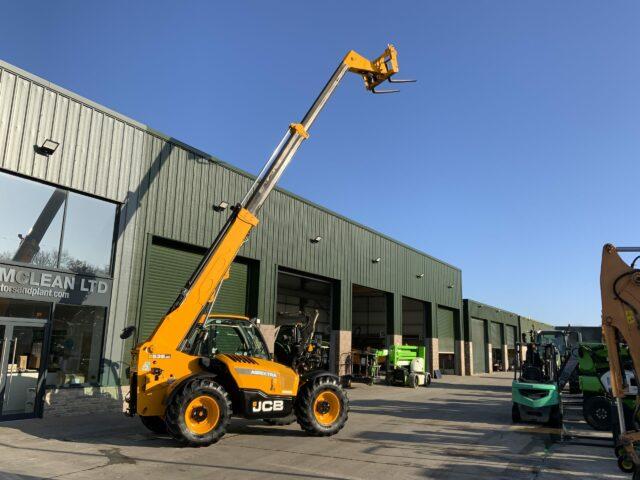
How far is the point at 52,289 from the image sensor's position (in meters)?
12.2

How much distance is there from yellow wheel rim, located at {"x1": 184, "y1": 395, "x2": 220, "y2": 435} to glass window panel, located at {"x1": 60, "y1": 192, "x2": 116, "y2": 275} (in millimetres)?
5820

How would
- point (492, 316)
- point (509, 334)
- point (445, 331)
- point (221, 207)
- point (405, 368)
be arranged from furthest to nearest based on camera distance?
point (509, 334)
point (492, 316)
point (445, 331)
point (405, 368)
point (221, 207)

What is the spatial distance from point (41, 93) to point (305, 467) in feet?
34.7

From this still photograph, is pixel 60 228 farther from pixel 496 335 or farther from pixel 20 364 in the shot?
pixel 496 335

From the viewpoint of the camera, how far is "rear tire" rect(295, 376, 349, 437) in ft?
33.9

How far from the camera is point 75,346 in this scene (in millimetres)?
12734

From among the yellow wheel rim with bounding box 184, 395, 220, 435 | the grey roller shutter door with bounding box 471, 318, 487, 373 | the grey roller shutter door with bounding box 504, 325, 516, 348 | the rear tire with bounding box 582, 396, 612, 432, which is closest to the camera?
the yellow wheel rim with bounding box 184, 395, 220, 435

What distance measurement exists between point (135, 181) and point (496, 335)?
4295 cm

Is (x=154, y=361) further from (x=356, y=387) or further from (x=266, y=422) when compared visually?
(x=356, y=387)

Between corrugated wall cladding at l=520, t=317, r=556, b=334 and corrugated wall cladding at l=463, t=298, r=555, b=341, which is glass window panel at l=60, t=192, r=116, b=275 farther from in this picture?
corrugated wall cladding at l=520, t=317, r=556, b=334

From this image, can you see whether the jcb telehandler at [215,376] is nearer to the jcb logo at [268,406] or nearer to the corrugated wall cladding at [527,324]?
the jcb logo at [268,406]

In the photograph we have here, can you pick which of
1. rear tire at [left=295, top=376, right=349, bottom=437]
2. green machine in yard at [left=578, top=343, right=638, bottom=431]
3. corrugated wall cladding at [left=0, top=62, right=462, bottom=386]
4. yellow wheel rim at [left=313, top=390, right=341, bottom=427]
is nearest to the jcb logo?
rear tire at [left=295, top=376, right=349, bottom=437]

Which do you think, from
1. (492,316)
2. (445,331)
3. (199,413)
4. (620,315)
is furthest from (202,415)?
(492,316)

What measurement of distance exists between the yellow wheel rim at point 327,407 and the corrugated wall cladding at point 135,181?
6.02 metres
